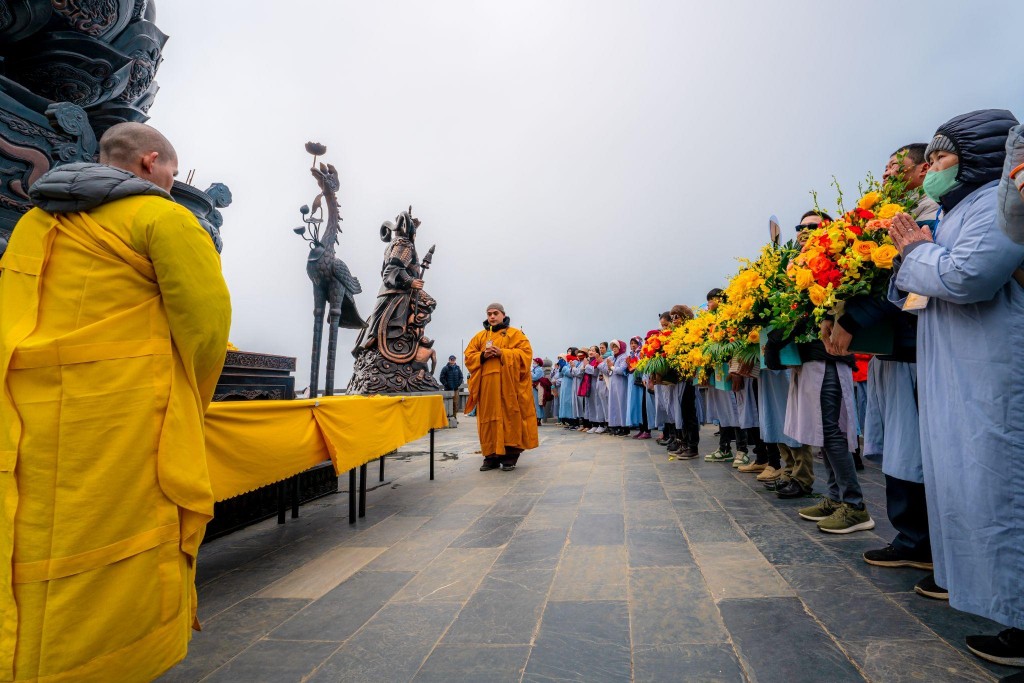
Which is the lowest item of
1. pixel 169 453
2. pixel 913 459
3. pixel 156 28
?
pixel 913 459

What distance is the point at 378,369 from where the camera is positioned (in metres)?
10.1

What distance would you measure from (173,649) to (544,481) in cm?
436

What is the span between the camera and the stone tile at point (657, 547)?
107 inches

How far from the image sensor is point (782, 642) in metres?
1.78

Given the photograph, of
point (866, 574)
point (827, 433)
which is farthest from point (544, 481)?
point (866, 574)

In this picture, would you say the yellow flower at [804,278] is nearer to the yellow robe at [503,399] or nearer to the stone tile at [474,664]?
the stone tile at [474,664]

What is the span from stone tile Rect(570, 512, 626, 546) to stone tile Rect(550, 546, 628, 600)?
131mm

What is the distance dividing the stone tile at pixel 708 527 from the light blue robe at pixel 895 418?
3.32 ft

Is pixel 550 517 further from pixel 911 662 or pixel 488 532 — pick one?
pixel 911 662

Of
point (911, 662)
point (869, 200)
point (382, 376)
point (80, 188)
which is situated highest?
point (869, 200)

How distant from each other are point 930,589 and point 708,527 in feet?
4.42

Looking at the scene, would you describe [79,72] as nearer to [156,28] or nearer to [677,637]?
[156,28]

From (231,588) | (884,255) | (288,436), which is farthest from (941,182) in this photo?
(231,588)

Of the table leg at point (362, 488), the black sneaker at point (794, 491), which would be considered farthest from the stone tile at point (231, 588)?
the black sneaker at point (794, 491)
